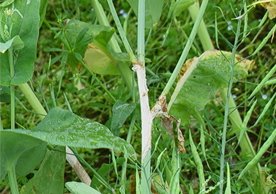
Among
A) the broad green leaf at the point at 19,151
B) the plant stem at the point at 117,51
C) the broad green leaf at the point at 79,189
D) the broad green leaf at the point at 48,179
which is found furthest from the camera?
the plant stem at the point at 117,51

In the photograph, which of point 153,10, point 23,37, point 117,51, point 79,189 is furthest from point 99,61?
point 79,189

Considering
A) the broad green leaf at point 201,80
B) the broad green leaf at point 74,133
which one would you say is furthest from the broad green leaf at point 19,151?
the broad green leaf at point 201,80

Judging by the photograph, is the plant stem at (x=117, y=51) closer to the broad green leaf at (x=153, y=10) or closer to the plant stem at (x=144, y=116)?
the broad green leaf at (x=153, y=10)

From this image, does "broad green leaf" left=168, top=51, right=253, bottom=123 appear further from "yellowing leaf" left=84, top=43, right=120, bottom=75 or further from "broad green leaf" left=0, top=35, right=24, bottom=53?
"broad green leaf" left=0, top=35, right=24, bottom=53

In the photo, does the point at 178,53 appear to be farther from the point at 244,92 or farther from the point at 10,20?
the point at 10,20

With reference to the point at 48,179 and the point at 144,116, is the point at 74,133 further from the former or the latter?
the point at 48,179

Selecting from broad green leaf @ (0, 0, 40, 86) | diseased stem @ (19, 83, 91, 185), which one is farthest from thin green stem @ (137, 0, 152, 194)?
diseased stem @ (19, 83, 91, 185)
